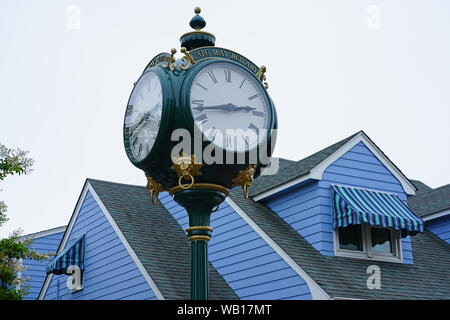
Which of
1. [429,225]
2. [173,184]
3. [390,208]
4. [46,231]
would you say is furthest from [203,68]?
[46,231]

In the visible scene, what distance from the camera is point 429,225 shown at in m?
14.0

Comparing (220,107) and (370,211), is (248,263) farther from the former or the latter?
(220,107)

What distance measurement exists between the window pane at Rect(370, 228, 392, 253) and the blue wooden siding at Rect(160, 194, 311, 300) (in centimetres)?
219

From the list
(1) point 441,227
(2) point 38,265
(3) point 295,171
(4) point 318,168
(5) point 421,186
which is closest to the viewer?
(4) point 318,168

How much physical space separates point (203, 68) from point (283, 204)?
333 inches

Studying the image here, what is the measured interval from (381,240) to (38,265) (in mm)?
10183

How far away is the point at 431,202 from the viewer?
14141 mm

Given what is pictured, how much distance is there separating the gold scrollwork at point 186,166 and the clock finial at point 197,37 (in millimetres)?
886

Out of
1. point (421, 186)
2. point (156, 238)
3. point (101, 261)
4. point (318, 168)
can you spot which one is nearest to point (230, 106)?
point (318, 168)

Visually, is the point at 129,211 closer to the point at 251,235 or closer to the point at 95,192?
the point at 95,192

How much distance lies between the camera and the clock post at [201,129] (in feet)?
10.8

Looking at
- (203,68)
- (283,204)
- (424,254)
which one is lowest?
(203,68)

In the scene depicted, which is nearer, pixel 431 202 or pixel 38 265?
pixel 431 202

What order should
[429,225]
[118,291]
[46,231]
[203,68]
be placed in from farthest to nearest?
1. [46,231]
2. [429,225]
3. [118,291]
4. [203,68]
